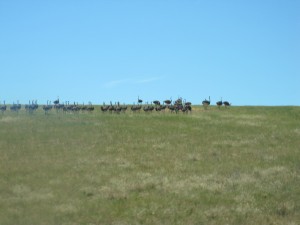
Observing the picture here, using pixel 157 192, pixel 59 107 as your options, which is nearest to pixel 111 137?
pixel 157 192

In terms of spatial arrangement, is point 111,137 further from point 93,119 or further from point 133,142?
point 93,119

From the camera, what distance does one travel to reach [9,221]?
16.7 m

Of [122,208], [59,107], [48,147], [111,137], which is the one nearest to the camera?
[122,208]

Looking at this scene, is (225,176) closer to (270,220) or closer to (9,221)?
(270,220)

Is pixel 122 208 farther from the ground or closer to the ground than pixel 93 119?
closer to the ground

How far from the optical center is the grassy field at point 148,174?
58.9 ft

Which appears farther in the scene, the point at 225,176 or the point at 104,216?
the point at 225,176

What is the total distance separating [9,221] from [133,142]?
1824 cm

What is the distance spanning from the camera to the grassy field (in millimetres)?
17938

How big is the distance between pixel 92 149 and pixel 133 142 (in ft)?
13.9

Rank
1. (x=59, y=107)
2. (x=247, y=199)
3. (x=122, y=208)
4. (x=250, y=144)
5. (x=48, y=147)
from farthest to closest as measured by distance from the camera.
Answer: (x=59, y=107) → (x=250, y=144) → (x=48, y=147) → (x=247, y=199) → (x=122, y=208)

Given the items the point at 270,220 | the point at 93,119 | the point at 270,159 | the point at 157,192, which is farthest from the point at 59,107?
the point at 270,220

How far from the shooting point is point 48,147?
31.1 meters

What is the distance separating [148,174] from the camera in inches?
938
